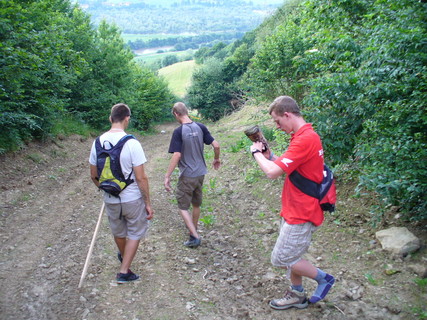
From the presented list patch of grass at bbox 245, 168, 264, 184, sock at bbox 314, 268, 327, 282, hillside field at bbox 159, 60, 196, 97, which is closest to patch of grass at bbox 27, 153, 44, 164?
patch of grass at bbox 245, 168, 264, 184

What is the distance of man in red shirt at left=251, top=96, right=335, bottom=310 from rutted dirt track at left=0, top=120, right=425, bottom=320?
29.6 inches

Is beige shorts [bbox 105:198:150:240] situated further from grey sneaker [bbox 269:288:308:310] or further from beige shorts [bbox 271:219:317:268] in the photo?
grey sneaker [bbox 269:288:308:310]

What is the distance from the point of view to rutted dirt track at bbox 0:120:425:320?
3.94m

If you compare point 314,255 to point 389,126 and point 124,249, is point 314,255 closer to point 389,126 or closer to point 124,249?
point 389,126

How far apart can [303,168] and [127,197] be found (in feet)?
6.84

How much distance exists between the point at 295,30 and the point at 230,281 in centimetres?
860

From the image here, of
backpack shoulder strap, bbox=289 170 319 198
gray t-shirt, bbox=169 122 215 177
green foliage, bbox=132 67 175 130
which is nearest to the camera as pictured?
backpack shoulder strap, bbox=289 170 319 198

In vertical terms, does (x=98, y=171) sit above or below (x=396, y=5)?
below

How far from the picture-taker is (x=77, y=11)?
20.5 metres

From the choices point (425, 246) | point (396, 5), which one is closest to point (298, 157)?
point (425, 246)

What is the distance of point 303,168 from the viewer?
3.47 metres

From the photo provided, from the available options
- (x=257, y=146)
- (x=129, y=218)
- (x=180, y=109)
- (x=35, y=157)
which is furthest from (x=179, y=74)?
(x=257, y=146)

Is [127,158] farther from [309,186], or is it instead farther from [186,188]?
[309,186]

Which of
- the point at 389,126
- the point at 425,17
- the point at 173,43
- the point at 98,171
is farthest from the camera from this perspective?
the point at 173,43
